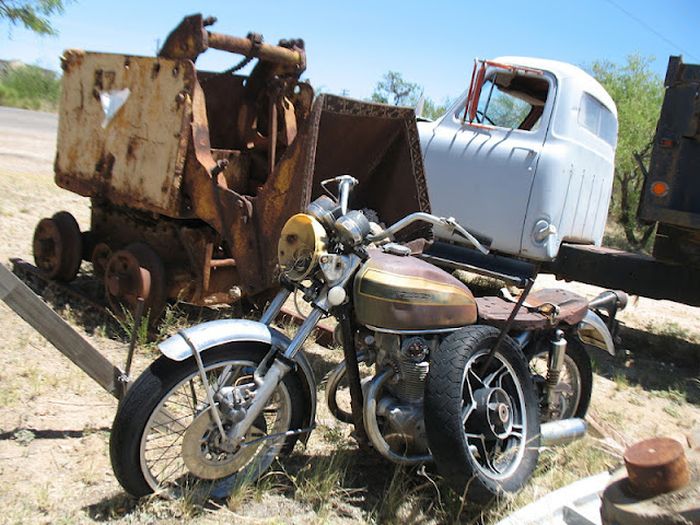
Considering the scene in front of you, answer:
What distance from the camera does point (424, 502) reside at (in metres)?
3.09

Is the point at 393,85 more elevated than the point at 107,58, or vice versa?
the point at 393,85

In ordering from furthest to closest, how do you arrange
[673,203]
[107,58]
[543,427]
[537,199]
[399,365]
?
1. [537,199]
2. [673,203]
3. [107,58]
4. [543,427]
5. [399,365]

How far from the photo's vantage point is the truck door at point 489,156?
6.11 meters

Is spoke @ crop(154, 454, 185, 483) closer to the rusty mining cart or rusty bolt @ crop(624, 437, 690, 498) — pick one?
the rusty mining cart

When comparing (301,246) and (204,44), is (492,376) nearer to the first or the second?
(301,246)

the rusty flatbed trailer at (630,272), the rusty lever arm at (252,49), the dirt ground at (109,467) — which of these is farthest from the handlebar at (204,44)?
the rusty flatbed trailer at (630,272)

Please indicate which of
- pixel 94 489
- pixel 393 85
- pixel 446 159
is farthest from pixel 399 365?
pixel 393 85

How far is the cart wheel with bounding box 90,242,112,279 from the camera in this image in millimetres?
5234

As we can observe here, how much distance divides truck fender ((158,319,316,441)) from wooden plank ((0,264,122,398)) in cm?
56

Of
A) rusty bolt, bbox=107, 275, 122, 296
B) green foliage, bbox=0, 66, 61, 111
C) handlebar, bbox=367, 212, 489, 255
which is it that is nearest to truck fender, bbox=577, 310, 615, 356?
handlebar, bbox=367, 212, 489, 255

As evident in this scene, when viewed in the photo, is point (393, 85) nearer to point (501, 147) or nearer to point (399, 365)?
point (501, 147)

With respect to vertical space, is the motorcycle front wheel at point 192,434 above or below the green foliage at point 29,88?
below

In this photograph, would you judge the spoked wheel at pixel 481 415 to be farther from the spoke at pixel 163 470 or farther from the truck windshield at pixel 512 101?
the truck windshield at pixel 512 101

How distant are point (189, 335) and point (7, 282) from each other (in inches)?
32.9
